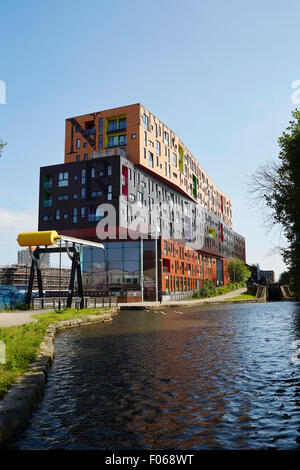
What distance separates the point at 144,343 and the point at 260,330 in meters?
8.29

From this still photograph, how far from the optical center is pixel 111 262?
2233 inches

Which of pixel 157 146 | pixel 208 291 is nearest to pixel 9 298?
pixel 157 146

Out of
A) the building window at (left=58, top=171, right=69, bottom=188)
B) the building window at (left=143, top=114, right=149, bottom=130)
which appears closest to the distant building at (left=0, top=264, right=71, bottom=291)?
the building window at (left=58, top=171, right=69, bottom=188)

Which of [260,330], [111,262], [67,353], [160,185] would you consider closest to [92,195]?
[111,262]

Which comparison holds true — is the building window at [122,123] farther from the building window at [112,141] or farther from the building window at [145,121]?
the building window at [145,121]

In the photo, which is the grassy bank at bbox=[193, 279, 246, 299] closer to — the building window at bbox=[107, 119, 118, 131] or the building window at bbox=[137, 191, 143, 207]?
the building window at bbox=[137, 191, 143, 207]

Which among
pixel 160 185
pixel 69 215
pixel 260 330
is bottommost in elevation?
pixel 260 330

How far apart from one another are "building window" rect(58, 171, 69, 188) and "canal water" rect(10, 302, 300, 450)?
47.6 m

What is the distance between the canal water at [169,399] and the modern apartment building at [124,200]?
3892cm

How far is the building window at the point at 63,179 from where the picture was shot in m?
60.6

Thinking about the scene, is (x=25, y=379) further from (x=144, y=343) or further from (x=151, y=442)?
(x=144, y=343)

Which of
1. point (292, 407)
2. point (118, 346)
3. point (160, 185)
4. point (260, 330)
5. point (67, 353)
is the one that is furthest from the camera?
point (160, 185)

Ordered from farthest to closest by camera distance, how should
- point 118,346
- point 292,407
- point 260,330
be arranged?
point 260,330
point 118,346
point 292,407

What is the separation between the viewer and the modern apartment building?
56281 millimetres
